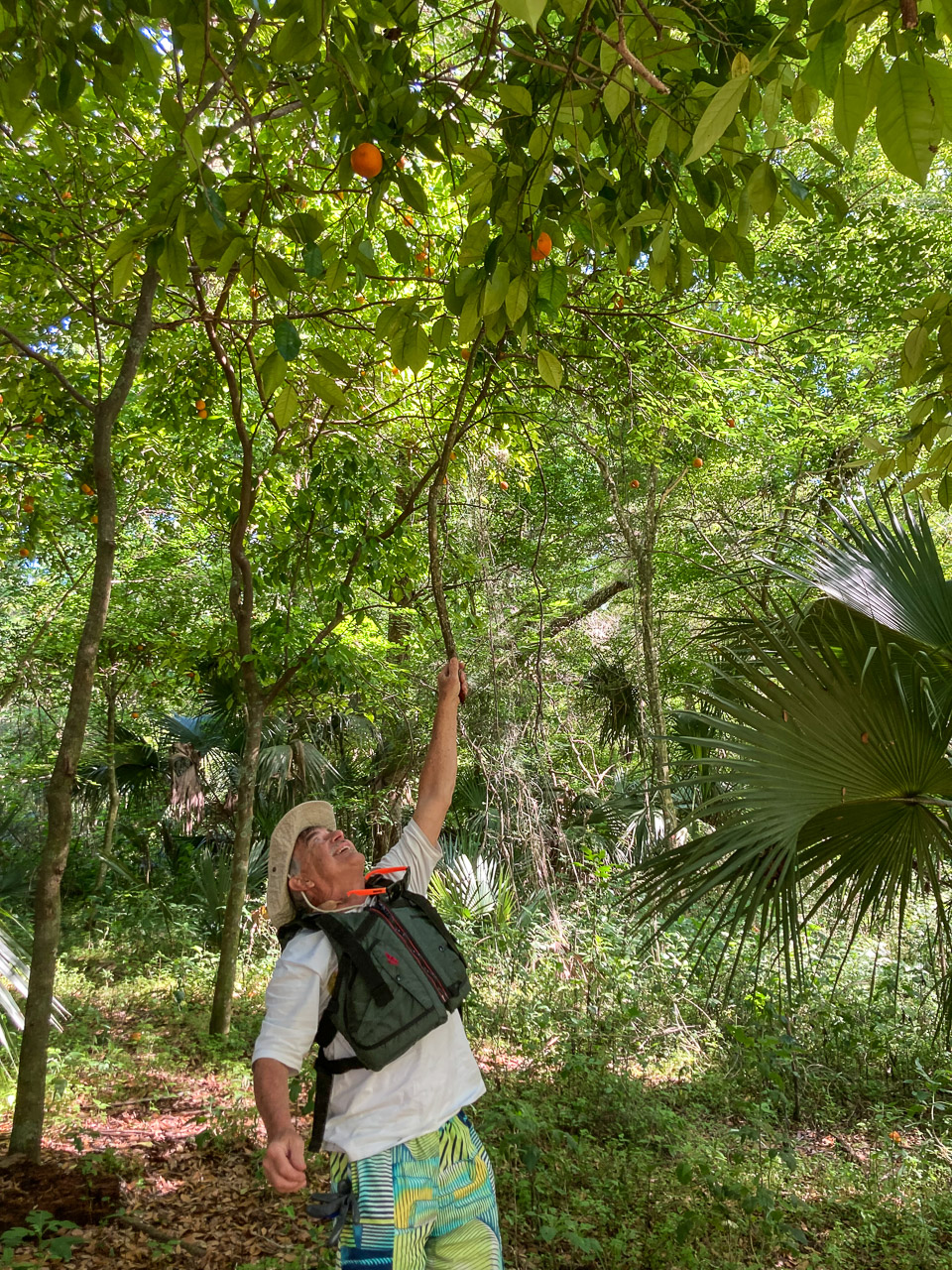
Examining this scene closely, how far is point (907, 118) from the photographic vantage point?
108 centimetres

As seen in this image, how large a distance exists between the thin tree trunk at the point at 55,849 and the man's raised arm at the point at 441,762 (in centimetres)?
205

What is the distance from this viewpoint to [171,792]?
409 inches

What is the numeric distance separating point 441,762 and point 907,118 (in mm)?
1874

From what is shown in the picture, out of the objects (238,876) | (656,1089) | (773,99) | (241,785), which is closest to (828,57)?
(773,99)

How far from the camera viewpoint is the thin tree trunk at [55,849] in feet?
13.2

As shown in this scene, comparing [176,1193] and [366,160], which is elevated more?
[366,160]

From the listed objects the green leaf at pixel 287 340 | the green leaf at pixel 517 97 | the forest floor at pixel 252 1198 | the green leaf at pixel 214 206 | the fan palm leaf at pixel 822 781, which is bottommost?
the forest floor at pixel 252 1198

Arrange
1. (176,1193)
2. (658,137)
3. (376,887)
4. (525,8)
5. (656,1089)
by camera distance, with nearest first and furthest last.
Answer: (525,8) < (658,137) < (376,887) < (176,1193) < (656,1089)

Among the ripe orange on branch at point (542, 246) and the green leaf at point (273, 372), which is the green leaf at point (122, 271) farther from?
the ripe orange on branch at point (542, 246)

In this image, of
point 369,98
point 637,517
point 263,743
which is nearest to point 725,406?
point 637,517

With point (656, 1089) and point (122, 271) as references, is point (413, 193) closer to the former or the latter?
point (122, 271)

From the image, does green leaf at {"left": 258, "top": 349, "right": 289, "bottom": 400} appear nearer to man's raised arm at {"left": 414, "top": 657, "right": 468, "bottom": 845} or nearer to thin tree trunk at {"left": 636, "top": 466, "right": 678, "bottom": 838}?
man's raised arm at {"left": 414, "top": 657, "right": 468, "bottom": 845}

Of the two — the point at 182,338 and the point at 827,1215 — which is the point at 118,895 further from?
the point at 827,1215

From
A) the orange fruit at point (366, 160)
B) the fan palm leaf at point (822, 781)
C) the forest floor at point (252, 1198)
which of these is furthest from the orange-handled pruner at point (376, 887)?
the forest floor at point (252, 1198)
